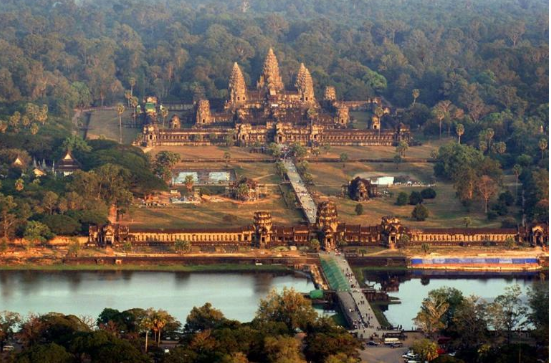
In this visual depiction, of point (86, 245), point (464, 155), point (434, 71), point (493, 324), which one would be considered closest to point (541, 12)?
point (434, 71)

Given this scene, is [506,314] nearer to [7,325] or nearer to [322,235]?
[7,325]

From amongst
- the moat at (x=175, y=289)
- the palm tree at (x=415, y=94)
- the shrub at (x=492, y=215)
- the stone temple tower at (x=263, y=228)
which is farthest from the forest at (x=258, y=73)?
the stone temple tower at (x=263, y=228)

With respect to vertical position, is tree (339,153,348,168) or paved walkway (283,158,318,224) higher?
tree (339,153,348,168)

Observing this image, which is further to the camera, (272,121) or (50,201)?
(272,121)

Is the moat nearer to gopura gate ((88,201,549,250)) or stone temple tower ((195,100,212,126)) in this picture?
gopura gate ((88,201,549,250))

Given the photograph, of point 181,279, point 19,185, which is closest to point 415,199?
point 19,185

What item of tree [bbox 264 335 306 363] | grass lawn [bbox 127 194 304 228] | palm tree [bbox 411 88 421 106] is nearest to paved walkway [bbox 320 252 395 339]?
tree [bbox 264 335 306 363]

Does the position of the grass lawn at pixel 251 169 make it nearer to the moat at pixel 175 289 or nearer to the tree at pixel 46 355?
the moat at pixel 175 289
